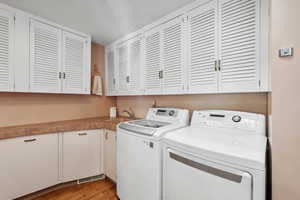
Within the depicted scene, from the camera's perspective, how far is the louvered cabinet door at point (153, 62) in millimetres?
1829

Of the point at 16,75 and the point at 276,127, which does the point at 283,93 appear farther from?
the point at 16,75

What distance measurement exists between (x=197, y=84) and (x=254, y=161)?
918mm

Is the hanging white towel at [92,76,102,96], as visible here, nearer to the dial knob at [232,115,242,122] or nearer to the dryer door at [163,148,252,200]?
the dryer door at [163,148,252,200]

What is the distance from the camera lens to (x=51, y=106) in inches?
85.8

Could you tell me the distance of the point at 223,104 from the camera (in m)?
1.55

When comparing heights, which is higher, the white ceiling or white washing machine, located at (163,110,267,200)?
the white ceiling

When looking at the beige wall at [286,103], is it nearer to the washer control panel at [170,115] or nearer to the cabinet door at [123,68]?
the washer control panel at [170,115]

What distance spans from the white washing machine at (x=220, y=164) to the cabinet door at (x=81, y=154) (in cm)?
135

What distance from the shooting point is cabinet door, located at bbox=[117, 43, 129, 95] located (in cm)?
232

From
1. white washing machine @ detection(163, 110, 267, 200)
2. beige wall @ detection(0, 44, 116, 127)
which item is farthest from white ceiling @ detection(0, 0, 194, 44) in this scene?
white washing machine @ detection(163, 110, 267, 200)

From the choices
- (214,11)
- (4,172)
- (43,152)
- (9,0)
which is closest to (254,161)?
(214,11)

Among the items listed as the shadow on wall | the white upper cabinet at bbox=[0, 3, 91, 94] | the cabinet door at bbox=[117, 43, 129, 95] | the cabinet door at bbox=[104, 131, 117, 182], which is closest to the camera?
the white upper cabinet at bbox=[0, 3, 91, 94]

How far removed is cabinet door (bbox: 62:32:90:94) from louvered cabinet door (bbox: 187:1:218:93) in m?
1.72

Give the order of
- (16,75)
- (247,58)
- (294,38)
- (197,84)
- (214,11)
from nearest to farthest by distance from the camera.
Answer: (294,38) < (247,58) < (214,11) < (197,84) < (16,75)
